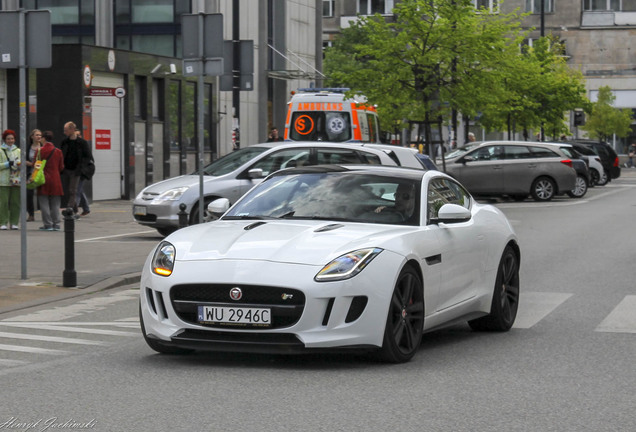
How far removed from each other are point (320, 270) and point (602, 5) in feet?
298

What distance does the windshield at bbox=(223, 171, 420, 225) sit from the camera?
9367 mm

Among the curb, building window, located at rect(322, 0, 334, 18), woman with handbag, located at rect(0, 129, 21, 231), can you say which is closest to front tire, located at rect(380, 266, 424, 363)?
A: the curb

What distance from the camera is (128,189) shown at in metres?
33.3

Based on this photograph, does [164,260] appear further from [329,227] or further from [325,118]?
[325,118]

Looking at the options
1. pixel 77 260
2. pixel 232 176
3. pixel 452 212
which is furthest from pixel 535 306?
pixel 232 176

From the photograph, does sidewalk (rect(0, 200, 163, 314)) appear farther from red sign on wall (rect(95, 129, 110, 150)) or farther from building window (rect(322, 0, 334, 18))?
building window (rect(322, 0, 334, 18))

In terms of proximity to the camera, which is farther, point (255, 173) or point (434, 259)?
point (255, 173)

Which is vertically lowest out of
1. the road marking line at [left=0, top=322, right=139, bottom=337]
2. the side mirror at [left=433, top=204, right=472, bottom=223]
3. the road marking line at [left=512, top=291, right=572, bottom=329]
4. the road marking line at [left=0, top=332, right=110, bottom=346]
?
the road marking line at [left=512, top=291, right=572, bottom=329]

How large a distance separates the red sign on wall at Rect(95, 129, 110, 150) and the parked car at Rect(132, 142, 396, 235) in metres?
11.1

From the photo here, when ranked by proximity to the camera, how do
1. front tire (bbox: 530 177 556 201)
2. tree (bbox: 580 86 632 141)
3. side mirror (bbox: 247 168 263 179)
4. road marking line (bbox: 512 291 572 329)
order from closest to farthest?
road marking line (bbox: 512 291 572 329) → side mirror (bbox: 247 168 263 179) → front tire (bbox: 530 177 556 201) → tree (bbox: 580 86 632 141)

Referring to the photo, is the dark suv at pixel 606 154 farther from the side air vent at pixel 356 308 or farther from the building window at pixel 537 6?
the building window at pixel 537 6

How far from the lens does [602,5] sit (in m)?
95.3

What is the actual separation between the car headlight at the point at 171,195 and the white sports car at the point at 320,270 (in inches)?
412

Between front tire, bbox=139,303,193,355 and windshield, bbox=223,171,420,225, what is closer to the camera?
front tire, bbox=139,303,193,355
